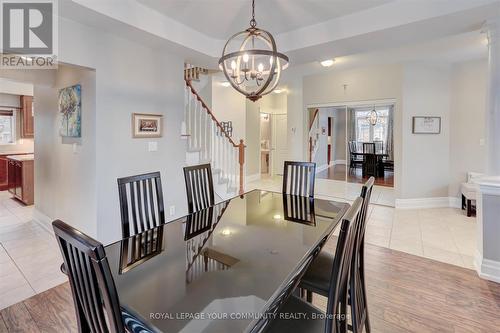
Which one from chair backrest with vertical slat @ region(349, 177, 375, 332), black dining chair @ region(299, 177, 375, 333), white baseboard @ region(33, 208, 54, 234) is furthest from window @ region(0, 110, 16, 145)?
chair backrest with vertical slat @ region(349, 177, 375, 332)

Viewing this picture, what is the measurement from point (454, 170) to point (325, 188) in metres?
2.58

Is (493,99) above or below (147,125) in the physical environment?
above

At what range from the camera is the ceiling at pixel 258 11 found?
2.86 m

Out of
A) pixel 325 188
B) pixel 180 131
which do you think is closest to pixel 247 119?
pixel 325 188

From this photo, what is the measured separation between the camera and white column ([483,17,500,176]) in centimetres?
275

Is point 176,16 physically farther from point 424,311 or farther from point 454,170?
point 454,170

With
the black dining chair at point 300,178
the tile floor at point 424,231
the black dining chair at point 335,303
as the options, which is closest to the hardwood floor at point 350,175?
the tile floor at point 424,231

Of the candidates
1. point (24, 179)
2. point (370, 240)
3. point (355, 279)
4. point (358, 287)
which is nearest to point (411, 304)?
point (358, 287)

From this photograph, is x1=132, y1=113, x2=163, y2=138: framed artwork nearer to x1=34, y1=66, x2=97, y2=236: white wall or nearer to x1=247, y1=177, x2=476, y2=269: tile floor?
x1=34, y1=66, x2=97, y2=236: white wall

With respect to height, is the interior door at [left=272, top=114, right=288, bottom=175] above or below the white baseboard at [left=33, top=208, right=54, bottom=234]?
above

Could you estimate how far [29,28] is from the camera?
8.58ft

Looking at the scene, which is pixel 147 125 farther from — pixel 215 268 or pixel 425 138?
pixel 425 138

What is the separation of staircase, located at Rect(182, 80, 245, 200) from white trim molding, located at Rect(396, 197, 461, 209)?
3167 millimetres

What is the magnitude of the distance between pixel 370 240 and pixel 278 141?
5.61 m
